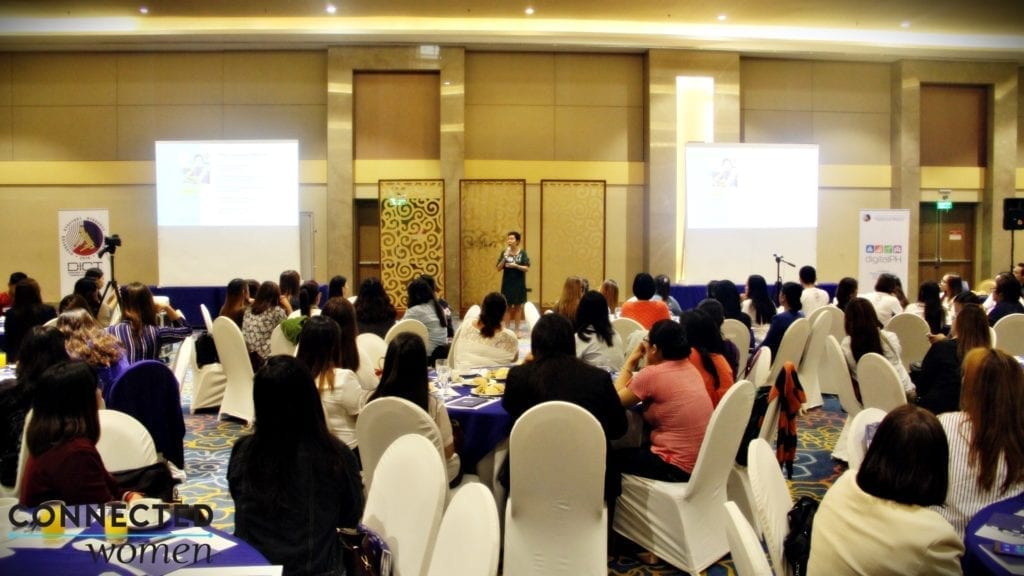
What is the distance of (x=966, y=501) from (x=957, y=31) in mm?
12054

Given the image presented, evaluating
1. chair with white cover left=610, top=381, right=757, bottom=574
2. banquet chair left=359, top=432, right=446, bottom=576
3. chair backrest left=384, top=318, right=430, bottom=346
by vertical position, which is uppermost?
chair backrest left=384, top=318, right=430, bottom=346

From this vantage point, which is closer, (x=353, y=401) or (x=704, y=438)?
(x=704, y=438)

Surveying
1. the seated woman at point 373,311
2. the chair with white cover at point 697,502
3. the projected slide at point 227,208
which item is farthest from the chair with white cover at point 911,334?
the projected slide at point 227,208

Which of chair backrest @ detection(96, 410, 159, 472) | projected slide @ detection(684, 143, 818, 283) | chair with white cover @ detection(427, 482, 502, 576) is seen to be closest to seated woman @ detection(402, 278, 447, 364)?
chair backrest @ detection(96, 410, 159, 472)

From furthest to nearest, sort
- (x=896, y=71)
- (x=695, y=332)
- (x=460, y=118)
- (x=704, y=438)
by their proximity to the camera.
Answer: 1. (x=896, y=71)
2. (x=460, y=118)
3. (x=695, y=332)
4. (x=704, y=438)

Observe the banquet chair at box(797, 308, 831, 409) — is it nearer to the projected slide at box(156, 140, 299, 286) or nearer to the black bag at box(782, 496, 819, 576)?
the black bag at box(782, 496, 819, 576)

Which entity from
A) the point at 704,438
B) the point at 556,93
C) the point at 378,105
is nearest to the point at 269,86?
the point at 378,105

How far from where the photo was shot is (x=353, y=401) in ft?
11.0

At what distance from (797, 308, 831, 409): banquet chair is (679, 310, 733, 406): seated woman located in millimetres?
2714

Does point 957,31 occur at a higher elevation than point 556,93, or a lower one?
higher

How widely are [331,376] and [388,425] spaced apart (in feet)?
1.91

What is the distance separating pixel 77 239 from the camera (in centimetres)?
1101

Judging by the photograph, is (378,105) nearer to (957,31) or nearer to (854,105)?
(854,105)

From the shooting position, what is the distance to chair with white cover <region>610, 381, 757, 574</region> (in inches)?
120
